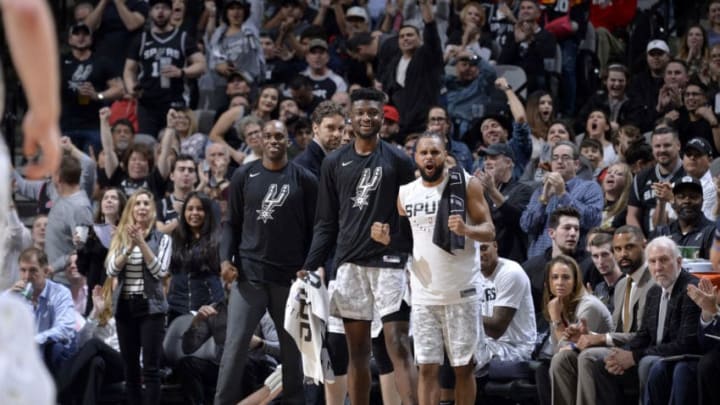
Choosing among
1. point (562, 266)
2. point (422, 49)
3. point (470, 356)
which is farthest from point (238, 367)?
point (422, 49)

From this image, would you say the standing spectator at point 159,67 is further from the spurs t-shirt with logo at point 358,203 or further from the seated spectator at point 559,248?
the spurs t-shirt with logo at point 358,203

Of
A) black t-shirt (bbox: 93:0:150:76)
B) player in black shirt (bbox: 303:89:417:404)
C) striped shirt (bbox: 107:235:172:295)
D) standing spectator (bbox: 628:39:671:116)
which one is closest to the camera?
player in black shirt (bbox: 303:89:417:404)

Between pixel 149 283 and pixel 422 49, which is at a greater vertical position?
pixel 422 49

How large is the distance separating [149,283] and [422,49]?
14.8 ft

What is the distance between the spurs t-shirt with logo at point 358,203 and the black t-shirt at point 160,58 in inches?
253

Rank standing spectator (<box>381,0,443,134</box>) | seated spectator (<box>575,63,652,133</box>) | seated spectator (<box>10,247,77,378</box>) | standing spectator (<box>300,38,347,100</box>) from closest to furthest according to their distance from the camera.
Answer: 1. seated spectator (<box>10,247,77,378</box>)
2. standing spectator (<box>381,0,443,134</box>)
3. seated spectator (<box>575,63,652,133</box>)
4. standing spectator (<box>300,38,347,100</box>)

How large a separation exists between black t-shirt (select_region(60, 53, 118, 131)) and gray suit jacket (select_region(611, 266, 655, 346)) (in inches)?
273

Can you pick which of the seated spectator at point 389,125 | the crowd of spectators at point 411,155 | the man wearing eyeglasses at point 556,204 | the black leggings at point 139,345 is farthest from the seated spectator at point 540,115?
the black leggings at point 139,345

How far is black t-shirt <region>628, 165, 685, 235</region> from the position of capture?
11602 millimetres

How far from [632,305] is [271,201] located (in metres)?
2.61

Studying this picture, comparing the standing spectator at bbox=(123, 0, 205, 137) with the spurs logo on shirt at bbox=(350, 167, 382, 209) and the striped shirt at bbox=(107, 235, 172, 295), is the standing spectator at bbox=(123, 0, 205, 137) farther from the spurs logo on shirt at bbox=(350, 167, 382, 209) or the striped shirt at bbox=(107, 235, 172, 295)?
the spurs logo on shirt at bbox=(350, 167, 382, 209)

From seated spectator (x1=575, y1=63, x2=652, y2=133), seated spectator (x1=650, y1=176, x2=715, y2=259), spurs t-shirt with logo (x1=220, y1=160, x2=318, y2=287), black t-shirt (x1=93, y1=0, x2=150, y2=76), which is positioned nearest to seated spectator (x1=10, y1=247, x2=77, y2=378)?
spurs t-shirt with logo (x1=220, y1=160, x2=318, y2=287)

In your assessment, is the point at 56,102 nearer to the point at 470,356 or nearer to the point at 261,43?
the point at 470,356

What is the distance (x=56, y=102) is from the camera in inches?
157
